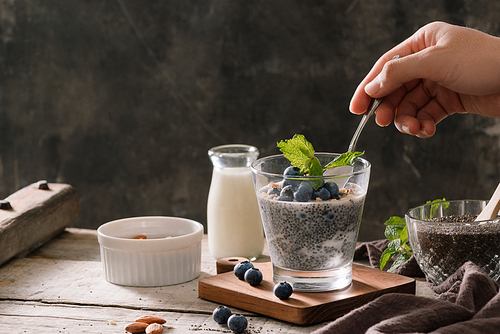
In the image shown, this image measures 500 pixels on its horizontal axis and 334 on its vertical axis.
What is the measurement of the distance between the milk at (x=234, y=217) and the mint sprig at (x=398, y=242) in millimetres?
337

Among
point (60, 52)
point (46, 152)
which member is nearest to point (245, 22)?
point (60, 52)

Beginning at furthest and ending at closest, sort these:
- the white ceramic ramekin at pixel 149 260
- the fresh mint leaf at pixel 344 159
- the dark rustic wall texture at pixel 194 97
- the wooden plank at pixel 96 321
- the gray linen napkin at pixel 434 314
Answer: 1. the dark rustic wall texture at pixel 194 97
2. the white ceramic ramekin at pixel 149 260
3. the fresh mint leaf at pixel 344 159
4. the wooden plank at pixel 96 321
5. the gray linen napkin at pixel 434 314

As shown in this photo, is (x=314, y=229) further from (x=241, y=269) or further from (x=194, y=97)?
(x=194, y=97)

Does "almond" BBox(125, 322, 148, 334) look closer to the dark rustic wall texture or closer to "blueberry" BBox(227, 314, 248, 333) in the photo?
"blueberry" BBox(227, 314, 248, 333)

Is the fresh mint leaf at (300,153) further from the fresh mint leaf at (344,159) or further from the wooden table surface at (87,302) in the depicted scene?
the wooden table surface at (87,302)

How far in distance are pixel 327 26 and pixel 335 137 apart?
1.76 ft

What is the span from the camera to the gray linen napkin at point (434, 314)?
830 millimetres

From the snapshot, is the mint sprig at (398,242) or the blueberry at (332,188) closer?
the blueberry at (332,188)

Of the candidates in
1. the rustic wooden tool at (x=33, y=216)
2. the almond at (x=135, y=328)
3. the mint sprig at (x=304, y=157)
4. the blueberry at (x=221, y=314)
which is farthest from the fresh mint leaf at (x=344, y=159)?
the rustic wooden tool at (x=33, y=216)

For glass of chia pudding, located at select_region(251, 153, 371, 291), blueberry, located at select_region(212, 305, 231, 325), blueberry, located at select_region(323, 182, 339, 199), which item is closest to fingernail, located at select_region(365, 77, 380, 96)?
glass of chia pudding, located at select_region(251, 153, 371, 291)

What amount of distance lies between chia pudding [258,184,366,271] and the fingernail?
1.16 feet

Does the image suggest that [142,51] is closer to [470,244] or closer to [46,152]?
[46,152]

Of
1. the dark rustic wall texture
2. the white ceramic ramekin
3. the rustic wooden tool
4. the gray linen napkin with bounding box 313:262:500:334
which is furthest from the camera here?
the dark rustic wall texture

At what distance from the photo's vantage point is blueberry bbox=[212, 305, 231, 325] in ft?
3.15
